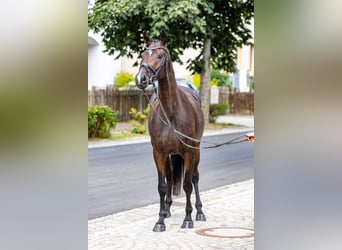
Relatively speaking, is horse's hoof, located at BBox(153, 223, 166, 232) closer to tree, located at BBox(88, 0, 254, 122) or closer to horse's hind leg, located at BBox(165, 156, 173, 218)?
horse's hind leg, located at BBox(165, 156, 173, 218)

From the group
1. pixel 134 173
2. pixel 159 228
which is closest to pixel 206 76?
pixel 134 173

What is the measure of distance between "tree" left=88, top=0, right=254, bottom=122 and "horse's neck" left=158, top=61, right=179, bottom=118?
12923mm

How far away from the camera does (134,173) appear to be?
13922 mm

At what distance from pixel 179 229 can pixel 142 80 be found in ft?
6.63

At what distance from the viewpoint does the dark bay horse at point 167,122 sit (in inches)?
324

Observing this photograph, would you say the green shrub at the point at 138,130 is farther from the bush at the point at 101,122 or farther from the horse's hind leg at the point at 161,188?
the horse's hind leg at the point at 161,188

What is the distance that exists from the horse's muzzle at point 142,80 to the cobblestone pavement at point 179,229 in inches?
73.0

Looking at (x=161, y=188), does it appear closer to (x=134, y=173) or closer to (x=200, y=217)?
(x=200, y=217)

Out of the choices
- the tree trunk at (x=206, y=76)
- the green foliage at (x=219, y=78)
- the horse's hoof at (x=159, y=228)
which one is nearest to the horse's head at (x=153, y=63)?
the horse's hoof at (x=159, y=228)

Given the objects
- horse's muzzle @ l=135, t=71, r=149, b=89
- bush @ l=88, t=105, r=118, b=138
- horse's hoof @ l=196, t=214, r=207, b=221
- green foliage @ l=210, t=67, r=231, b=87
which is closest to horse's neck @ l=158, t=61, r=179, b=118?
horse's muzzle @ l=135, t=71, r=149, b=89
